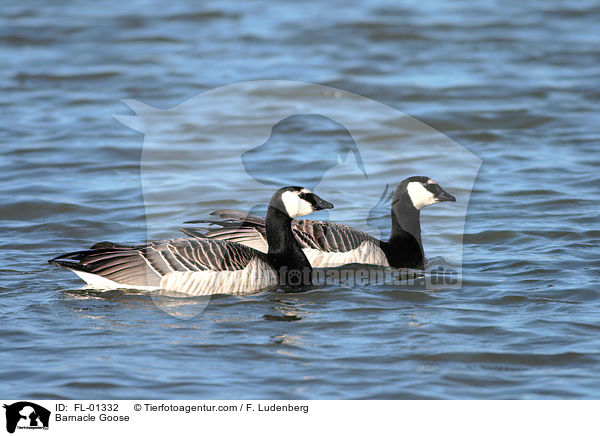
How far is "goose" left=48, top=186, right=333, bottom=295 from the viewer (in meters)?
9.10

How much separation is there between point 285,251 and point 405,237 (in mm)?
1718

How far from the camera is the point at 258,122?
58.9 feet

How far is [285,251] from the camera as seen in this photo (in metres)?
9.82

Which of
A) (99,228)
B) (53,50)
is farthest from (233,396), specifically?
(53,50)

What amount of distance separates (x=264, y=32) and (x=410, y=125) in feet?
27.9

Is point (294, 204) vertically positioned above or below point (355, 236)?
above

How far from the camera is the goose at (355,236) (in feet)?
A: 34.7

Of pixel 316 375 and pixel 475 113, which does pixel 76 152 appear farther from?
pixel 316 375

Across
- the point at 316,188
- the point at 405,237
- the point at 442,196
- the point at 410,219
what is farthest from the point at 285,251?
the point at 316,188

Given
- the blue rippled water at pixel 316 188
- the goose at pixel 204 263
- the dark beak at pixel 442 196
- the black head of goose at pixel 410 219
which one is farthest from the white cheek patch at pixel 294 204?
the dark beak at pixel 442 196
